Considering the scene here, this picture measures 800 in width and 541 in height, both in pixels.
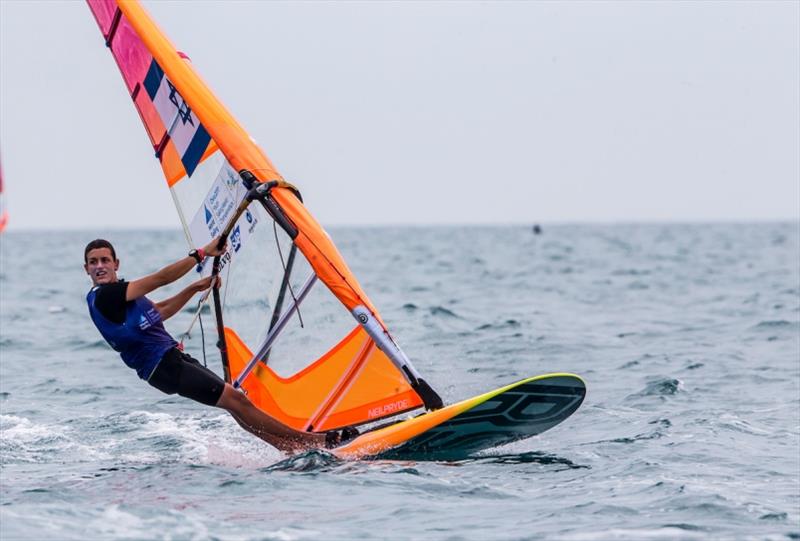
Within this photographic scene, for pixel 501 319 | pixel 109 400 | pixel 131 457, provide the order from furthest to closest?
pixel 501 319, pixel 109 400, pixel 131 457

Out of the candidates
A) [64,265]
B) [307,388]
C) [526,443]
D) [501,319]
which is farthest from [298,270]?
[64,265]

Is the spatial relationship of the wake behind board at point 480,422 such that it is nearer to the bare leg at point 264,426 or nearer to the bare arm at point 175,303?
the bare leg at point 264,426

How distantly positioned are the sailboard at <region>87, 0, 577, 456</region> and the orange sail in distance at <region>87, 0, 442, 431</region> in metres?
0.01

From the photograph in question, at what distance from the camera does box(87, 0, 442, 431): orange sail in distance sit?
25.5ft

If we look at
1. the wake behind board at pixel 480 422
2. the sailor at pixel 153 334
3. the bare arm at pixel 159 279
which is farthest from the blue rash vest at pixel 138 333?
the wake behind board at pixel 480 422

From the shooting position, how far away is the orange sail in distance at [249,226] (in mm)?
7766

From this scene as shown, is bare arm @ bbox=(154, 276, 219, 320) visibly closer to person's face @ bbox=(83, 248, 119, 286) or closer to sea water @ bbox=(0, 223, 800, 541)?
person's face @ bbox=(83, 248, 119, 286)

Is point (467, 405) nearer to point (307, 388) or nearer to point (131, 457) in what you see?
point (307, 388)

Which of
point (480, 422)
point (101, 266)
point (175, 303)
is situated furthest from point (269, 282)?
point (480, 422)

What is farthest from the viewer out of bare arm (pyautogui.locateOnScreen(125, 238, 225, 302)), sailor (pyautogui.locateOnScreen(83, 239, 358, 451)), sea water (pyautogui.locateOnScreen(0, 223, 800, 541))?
sailor (pyautogui.locateOnScreen(83, 239, 358, 451))

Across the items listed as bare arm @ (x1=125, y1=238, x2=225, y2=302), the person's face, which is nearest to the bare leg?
bare arm @ (x1=125, y1=238, x2=225, y2=302)

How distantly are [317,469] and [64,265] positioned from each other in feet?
112

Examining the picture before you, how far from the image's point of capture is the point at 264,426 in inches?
308

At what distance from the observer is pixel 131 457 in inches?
319
